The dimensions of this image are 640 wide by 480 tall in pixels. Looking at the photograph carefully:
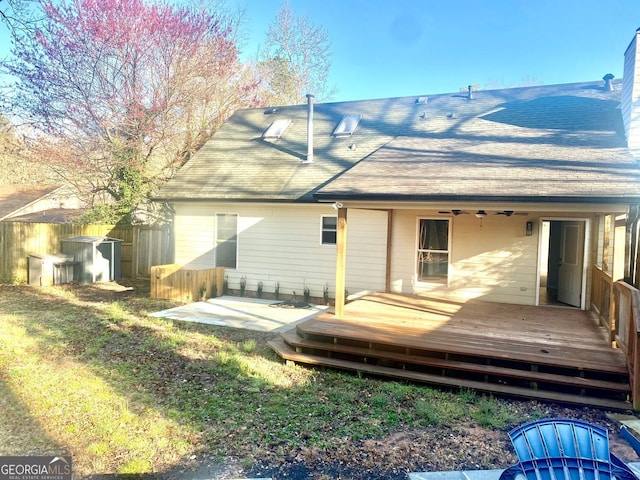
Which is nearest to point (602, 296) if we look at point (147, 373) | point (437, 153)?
point (437, 153)

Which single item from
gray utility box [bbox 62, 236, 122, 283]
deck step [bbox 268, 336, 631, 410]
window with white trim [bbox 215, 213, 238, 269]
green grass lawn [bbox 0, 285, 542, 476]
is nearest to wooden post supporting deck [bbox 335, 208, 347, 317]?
deck step [bbox 268, 336, 631, 410]

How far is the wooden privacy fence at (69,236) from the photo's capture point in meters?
11.8

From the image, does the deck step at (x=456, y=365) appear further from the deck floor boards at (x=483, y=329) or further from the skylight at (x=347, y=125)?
the skylight at (x=347, y=125)

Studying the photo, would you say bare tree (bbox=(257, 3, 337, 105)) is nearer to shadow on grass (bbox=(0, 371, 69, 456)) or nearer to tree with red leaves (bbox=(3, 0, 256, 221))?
tree with red leaves (bbox=(3, 0, 256, 221))

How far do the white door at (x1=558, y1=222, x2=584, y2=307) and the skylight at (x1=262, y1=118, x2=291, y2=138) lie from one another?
846cm

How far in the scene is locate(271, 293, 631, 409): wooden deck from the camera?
477 cm

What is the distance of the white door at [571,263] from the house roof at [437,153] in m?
1.99

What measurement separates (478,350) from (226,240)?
→ 25.5ft

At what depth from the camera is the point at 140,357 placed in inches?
234

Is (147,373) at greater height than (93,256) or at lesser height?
lesser

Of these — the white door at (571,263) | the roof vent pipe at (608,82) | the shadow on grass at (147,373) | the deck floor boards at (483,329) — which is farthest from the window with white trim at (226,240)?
the roof vent pipe at (608,82)

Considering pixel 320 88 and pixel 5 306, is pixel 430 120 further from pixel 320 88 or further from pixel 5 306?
pixel 320 88

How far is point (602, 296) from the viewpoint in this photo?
6.88 meters

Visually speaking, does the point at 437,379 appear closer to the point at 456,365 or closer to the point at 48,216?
the point at 456,365
